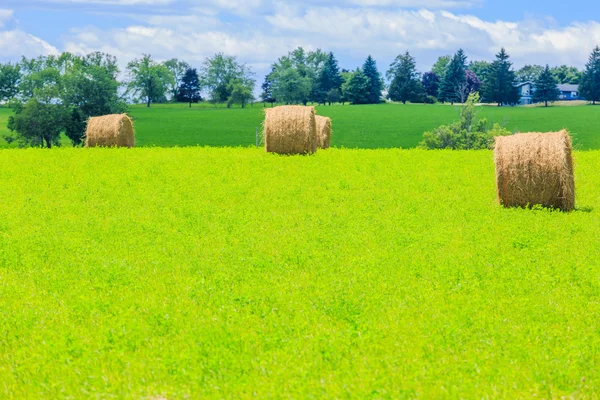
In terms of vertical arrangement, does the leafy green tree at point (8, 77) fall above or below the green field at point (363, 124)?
above

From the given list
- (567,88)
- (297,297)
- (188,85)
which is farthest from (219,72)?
(297,297)

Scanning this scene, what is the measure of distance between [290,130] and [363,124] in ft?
232

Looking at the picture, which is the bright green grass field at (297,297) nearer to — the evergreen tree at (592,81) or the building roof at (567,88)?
the evergreen tree at (592,81)

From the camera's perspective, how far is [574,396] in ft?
26.0

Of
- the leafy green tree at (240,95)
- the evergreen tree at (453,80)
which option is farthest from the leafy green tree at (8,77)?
the evergreen tree at (453,80)

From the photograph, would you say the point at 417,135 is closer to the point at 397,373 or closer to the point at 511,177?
the point at 511,177

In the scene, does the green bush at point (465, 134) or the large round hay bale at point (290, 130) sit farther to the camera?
the green bush at point (465, 134)

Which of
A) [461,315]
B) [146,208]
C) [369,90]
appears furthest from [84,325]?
[369,90]

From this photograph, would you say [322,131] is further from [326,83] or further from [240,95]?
[326,83]

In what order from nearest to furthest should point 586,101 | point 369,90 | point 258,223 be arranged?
point 258,223 → point 369,90 → point 586,101

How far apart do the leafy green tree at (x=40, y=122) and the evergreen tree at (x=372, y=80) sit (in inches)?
3041

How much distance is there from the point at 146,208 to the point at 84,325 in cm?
924

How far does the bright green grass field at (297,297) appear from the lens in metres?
8.30

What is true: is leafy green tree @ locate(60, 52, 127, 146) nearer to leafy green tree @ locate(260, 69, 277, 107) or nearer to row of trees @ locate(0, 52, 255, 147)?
row of trees @ locate(0, 52, 255, 147)
